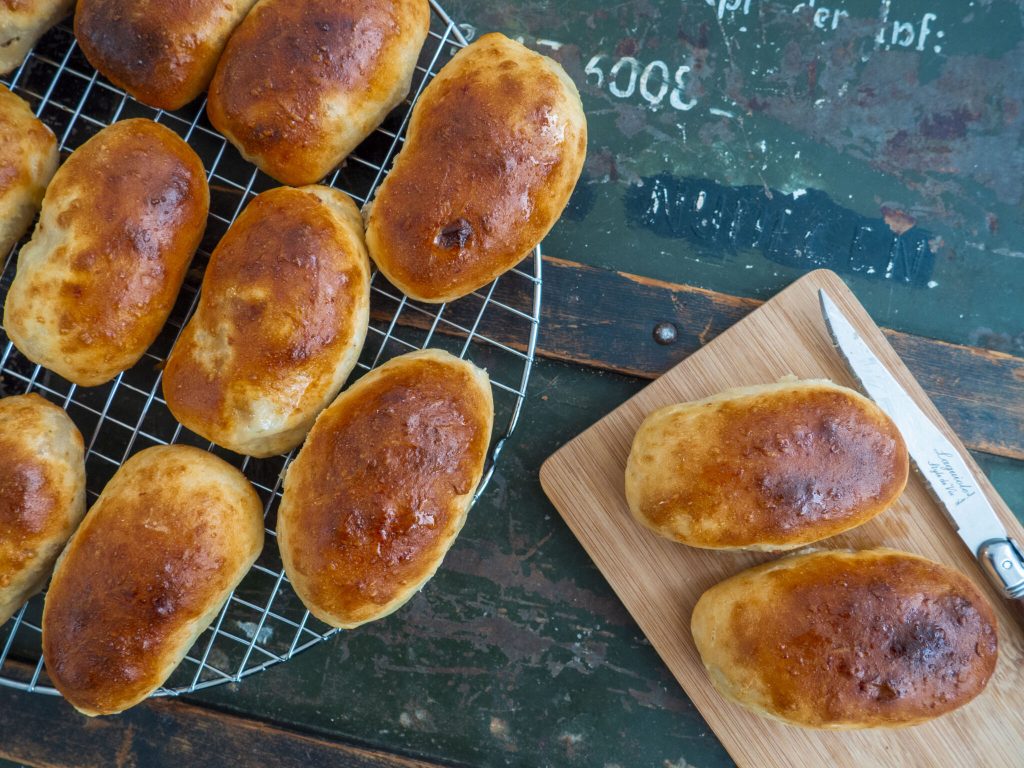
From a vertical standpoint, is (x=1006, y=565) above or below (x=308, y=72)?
below

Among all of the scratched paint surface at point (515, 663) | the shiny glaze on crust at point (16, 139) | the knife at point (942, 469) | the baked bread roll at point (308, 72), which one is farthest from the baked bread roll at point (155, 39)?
the knife at point (942, 469)

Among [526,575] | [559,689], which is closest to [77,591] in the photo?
[526,575]

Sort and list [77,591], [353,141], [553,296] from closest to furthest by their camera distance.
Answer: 1. [77,591]
2. [353,141]
3. [553,296]

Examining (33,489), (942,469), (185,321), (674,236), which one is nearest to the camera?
(33,489)

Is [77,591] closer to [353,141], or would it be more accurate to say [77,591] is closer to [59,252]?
[59,252]

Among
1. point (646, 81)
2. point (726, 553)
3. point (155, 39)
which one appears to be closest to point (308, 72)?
point (155, 39)

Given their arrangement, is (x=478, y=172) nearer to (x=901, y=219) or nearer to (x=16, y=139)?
(x=16, y=139)
